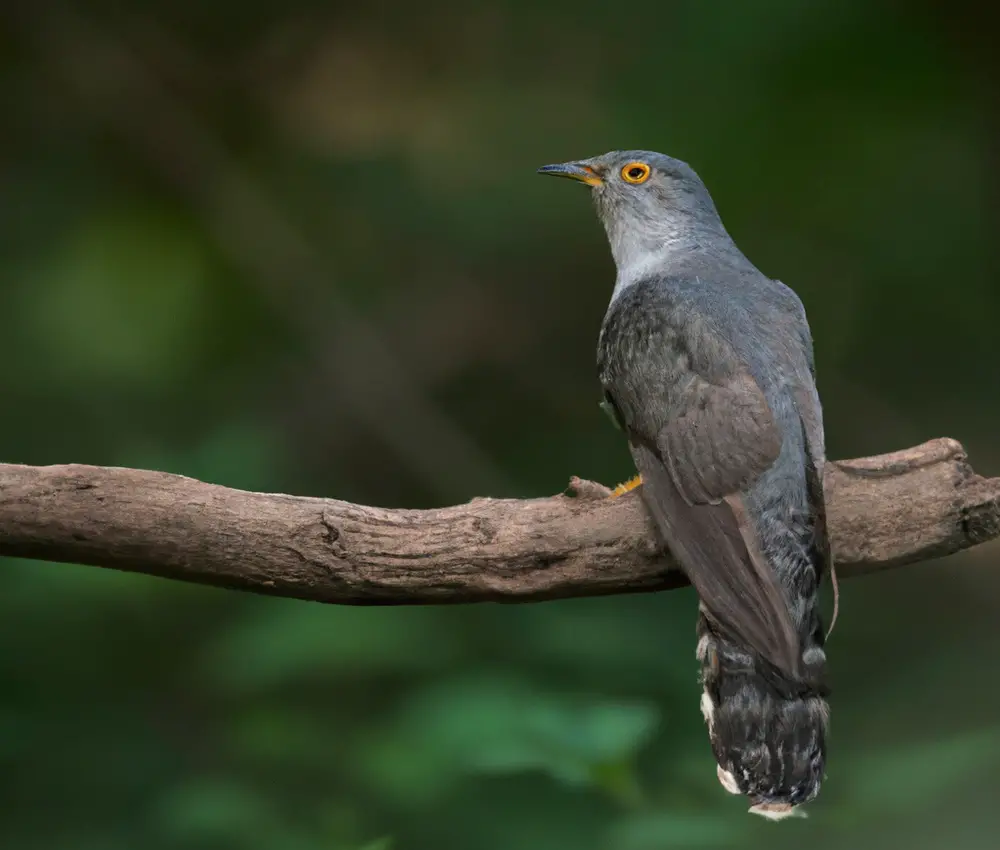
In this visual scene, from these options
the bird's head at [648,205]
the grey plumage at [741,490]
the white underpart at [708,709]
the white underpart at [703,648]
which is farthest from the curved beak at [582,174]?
the white underpart at [708,709]

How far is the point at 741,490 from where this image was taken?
3041mm

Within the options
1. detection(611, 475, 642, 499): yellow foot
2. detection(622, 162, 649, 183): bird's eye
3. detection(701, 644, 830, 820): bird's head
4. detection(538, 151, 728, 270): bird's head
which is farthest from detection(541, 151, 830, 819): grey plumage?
detection(622, 162, 649, 183): bird's eye

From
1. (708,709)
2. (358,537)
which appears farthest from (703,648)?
(358,537)

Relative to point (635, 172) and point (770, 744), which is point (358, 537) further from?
point (635, 172)

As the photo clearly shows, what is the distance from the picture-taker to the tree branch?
2.92m

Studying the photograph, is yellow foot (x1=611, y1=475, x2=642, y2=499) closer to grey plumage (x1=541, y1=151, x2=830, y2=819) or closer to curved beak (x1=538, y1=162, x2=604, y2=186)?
grey plumage (x1=541, y1=151, x2=830, y2=819)

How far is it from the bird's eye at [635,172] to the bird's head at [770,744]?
2001mm

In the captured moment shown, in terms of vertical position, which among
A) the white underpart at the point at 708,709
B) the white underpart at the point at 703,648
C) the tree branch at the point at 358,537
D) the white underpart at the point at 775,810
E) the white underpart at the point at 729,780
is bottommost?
the white underpart at the point at 775,810

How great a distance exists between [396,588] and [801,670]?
39.9 inches

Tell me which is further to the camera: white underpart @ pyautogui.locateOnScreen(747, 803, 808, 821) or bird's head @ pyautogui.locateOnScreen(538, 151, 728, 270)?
bird's head @ pyautogui.locateOnScreen(538, 151, 728, 270)

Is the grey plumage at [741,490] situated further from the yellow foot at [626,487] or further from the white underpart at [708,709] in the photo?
the yellow foot at [626,487]

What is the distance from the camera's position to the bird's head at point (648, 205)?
414 centimetres

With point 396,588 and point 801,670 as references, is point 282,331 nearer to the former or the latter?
point 396,588

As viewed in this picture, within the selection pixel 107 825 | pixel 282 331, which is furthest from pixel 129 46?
pixel 107 825
